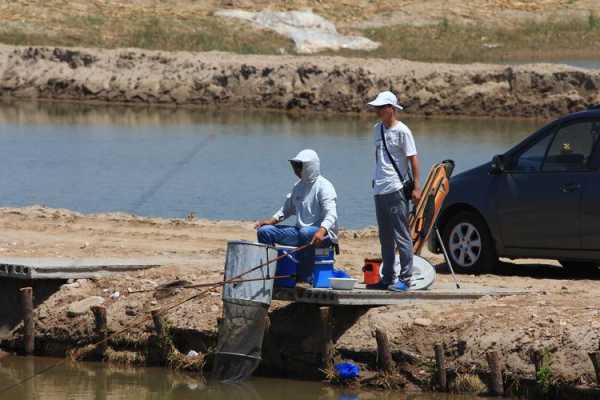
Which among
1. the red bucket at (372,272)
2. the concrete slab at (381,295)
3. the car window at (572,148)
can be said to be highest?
the car window at (572,148)

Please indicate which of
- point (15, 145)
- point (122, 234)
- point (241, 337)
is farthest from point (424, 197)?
point (15, 145)

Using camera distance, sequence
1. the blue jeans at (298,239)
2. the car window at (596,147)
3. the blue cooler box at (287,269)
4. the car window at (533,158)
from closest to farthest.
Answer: the blue jeans at (298,239) → the blue cooler box at (287,269) → the car window at (596,147) → the car window at (533,158)

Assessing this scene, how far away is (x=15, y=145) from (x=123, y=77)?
44.8ft

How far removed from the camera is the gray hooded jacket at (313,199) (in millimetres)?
13695

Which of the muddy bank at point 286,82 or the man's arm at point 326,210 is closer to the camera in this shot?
the man's arm at point 326,210

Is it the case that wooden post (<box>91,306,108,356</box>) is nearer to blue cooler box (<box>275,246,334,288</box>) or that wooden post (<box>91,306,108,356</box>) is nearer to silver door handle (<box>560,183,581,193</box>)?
blue cooler box (<box>275,246,334,288</box>)

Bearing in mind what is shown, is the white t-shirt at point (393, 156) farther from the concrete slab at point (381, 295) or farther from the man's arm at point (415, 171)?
the concrete slab at point (381, 295)

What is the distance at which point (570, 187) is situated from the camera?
15.4m

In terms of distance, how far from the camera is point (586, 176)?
15344 millimetres

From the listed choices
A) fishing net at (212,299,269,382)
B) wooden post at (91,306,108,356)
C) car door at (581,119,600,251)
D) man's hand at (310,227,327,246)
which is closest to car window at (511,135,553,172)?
car door at (581,119,600,251)

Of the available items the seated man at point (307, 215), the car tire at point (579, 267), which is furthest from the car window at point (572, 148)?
the seated man at point (307, 215)

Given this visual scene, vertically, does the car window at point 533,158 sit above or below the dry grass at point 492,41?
above

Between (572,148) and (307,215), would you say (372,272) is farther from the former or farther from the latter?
(572,148)

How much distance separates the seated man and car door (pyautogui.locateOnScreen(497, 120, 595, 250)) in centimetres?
269
